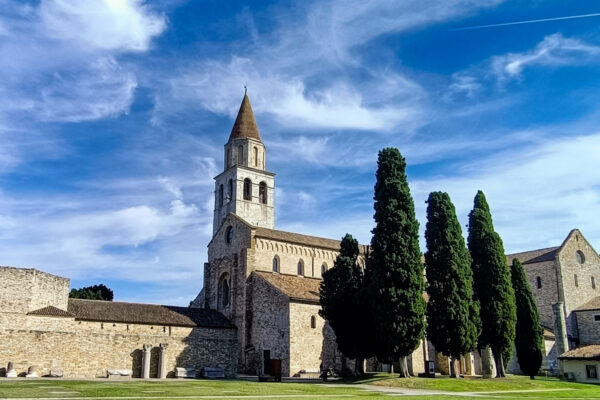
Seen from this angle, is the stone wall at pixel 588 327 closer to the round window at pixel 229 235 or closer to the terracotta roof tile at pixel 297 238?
the terracotta roof tile at pixel 297 238

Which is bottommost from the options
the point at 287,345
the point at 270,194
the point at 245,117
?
the point at 287,345

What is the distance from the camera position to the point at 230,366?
43.0m

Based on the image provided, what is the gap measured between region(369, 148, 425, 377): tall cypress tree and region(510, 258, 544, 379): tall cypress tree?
43.2ft

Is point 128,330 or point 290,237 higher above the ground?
point 290,237

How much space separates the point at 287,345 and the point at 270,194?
1134 inches

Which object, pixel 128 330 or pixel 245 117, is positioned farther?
pixel 245 117

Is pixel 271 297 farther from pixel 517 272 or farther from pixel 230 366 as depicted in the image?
pixel 517 272

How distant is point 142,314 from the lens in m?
41.8

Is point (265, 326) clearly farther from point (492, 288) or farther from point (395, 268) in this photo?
point (492, 288)

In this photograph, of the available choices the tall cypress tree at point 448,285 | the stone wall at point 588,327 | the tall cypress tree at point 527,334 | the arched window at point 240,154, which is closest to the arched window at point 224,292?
the arched window at point 240,154

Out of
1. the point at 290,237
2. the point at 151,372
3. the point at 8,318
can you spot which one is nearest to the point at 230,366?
the point at 151,372

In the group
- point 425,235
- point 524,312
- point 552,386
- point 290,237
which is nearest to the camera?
point 552,386

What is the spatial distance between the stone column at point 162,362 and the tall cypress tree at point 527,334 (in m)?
26.8

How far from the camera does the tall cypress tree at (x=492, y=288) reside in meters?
36.4
